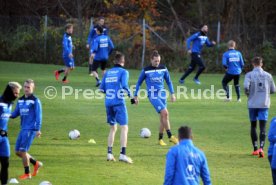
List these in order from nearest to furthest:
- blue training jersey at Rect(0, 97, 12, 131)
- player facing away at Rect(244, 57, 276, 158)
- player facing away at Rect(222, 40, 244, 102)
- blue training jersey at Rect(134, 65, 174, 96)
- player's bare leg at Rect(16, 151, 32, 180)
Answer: blue training jersey at Rect(0, 97, 12, 131)
player's bare leg at Rect(16, 151, 32, 180)
player facing away at Rect(244, 57, 276, 158)
blue training jersey at Rect(134, 65, 174, 96)
player facing away at Rect(222, 40, 244, 102)

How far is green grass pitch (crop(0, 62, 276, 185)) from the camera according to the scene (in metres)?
14.5

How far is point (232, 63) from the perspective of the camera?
26094 mm

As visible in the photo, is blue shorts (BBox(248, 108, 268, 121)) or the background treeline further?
the background treeline

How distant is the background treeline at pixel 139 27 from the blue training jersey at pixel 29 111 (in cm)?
2550

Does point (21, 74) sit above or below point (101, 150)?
above

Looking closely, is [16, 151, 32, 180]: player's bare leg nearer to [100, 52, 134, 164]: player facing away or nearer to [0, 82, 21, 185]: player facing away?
[0, 82, 21, 185]: player facing away

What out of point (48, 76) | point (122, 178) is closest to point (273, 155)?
point (122, 178)

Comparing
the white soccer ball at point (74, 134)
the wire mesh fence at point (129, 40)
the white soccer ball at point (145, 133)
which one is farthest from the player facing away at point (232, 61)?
the wire mesh fence at point (129, 40)

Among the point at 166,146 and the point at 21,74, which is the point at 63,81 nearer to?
the point at 21,74

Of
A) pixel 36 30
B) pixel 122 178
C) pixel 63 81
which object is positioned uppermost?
pixel 36 30

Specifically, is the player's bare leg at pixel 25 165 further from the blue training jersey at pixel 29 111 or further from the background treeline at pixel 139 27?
the background treeline at pixel 139 27

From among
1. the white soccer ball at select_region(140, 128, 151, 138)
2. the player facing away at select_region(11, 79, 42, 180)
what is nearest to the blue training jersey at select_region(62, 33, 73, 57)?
the white soccer ball at select_region(140, 128, 151, 138)

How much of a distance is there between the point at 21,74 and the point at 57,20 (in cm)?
1136

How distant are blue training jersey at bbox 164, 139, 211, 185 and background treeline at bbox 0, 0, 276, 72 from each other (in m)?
29.6
